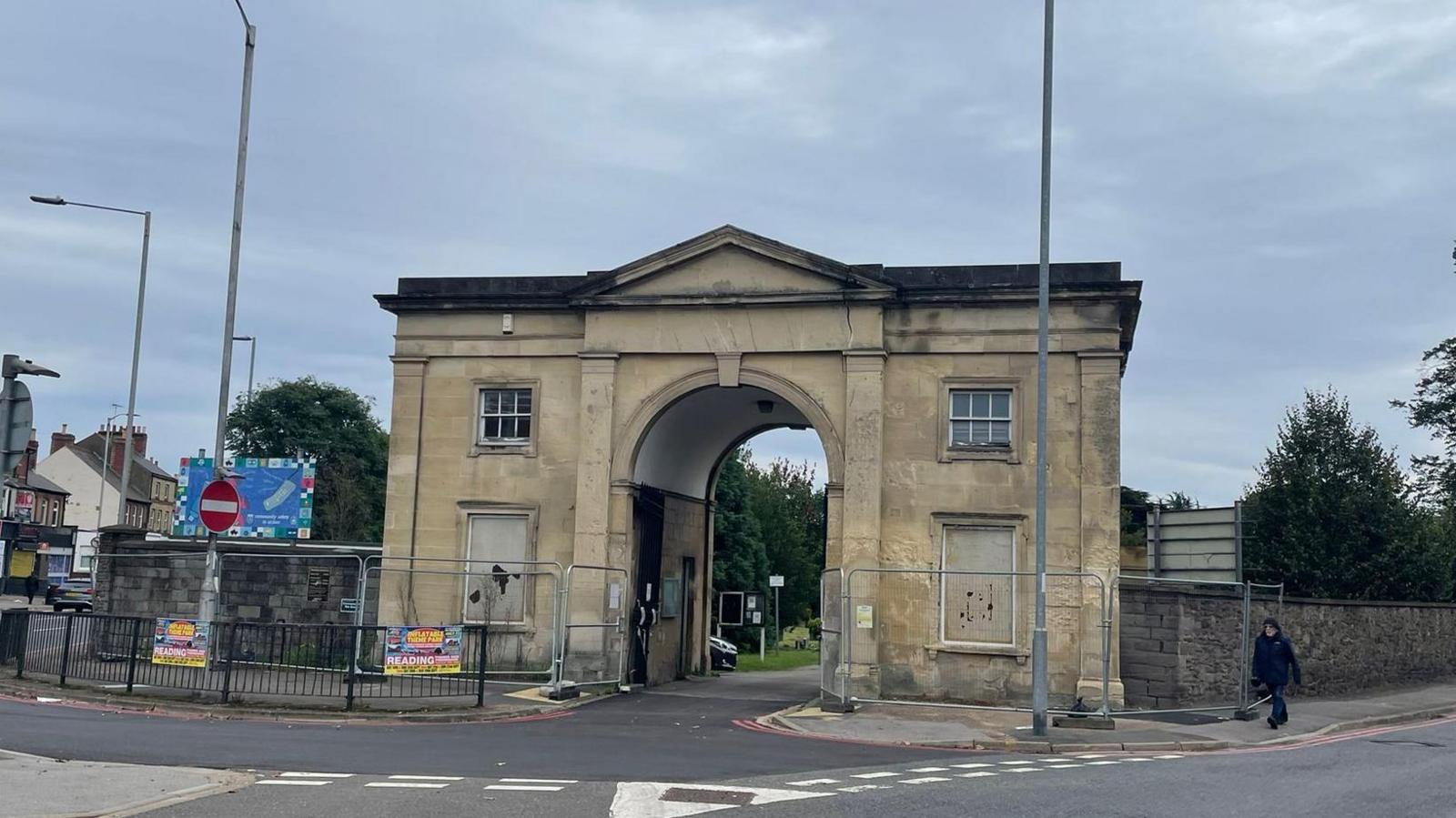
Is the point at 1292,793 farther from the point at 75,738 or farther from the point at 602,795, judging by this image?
the point at 75,738

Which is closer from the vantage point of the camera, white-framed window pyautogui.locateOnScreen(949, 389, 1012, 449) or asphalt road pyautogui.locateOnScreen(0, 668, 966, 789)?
asphalt road pyautogui.locateOnScreen(0, 668, 966, 789)

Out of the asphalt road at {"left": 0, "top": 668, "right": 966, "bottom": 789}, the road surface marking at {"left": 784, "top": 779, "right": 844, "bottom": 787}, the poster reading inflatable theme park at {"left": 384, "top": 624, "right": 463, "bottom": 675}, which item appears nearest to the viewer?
the road surface marking at {"left": 784, "top": 779, "right": 844, "bottom": 787}

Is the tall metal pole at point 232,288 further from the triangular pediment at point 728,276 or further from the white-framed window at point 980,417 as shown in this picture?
the white-framed window at point 980,417

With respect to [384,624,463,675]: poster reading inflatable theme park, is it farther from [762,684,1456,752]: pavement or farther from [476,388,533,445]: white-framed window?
[476,388,533,445]: white-framed window

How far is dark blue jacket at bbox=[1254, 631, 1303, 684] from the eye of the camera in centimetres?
1889

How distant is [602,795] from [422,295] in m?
15.4

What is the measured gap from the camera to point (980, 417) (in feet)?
72.6

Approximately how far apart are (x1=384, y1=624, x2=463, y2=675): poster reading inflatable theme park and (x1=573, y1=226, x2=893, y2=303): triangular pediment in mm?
7398


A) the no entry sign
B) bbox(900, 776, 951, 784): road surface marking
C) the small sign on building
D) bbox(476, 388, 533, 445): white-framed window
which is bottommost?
bbox(900, 776, 951, 784): road surface marking

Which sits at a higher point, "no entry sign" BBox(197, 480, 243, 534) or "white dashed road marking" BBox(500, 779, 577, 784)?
"no entry sign" BBox(197, 480, 243, 534)

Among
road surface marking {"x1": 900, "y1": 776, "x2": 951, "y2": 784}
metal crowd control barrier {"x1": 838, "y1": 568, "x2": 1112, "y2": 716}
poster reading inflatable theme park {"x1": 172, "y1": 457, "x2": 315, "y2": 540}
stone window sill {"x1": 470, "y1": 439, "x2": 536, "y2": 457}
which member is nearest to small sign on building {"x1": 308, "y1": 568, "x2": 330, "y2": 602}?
stone window sill {"x1": 470, "y1": 439, "x2": 536, "y2": 457}

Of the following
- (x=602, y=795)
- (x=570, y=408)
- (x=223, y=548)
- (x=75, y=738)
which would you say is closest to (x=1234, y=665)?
(x=570, y=408)

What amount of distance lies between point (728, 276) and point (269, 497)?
21.9 metres

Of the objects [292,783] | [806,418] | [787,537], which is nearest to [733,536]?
[787,537]
